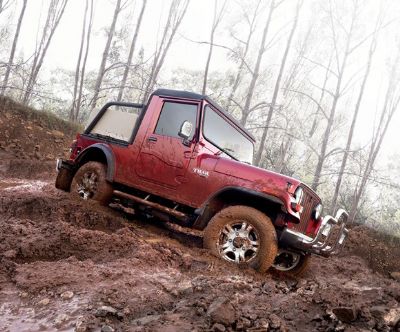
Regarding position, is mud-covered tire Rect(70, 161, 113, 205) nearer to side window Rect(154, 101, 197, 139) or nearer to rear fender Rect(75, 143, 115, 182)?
rear fender Rect(75, 143, 115, 182)

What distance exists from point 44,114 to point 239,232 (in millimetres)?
Answer: 10224

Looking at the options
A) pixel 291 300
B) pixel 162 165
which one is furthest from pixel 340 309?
pixel 162 165

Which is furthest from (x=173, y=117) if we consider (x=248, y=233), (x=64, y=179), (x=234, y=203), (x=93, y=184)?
(x=64, y=179)

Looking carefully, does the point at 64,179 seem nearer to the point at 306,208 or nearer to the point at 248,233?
the point at 248,233

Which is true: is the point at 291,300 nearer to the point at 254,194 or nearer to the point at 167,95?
the point at 254,194

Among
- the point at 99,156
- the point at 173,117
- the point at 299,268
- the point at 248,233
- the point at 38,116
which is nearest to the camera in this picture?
the point at 248,233

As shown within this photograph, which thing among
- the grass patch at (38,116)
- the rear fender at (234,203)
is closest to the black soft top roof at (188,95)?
the rear fender at (234,203)

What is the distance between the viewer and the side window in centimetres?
490

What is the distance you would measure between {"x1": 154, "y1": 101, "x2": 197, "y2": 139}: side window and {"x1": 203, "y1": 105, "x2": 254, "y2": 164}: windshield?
0.73 ft

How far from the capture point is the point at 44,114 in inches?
476

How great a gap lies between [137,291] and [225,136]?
298 cm

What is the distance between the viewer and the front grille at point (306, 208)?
4371 millimetres

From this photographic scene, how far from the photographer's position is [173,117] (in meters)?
5.04

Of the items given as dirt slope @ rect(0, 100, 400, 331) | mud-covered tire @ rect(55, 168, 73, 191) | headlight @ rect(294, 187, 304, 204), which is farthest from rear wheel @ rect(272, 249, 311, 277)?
mud-covered tire @ rect(55, 168, 73, 191)
